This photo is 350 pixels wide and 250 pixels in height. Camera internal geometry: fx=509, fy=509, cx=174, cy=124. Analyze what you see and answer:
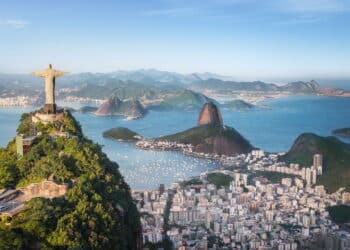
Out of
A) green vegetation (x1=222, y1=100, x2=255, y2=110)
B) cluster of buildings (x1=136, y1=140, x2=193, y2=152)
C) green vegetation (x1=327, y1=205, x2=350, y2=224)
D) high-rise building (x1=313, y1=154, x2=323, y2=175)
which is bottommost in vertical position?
cluster of buildings (x1=136, y1=140, x2=193, y2=152)

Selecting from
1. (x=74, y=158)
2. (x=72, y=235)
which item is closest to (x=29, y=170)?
(x=74, y=158)

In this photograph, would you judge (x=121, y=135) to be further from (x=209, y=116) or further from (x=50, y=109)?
(x=50, y=109)

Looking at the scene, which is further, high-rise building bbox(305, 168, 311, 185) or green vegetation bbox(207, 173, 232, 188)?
Result: high-rise building bbox(305, 168, 311, 185)

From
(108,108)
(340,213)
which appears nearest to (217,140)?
A: (340,213)

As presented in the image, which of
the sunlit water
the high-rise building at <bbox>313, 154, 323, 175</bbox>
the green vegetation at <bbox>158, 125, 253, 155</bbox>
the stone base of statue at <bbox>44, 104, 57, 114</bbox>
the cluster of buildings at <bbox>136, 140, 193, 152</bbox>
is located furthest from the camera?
the cluster of buildings at <bbox>136, 140, 193, 152</bbox>

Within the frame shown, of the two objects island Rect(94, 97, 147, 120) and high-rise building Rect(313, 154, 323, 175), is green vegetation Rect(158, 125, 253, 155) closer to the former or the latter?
high-rise building Rect(313, 154, 323, 175)

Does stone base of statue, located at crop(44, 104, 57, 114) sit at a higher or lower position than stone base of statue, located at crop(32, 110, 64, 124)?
higher

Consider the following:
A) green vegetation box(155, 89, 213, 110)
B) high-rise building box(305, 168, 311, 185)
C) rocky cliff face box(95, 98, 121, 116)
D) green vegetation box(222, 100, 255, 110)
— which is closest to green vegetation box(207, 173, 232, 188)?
high-rise building box(305, 168, 311, 185)

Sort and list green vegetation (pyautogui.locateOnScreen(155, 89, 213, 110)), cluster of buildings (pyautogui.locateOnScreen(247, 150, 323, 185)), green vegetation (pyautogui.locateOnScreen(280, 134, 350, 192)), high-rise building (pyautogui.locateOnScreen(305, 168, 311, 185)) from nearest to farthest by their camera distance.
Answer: green vegetation (pyautogui.locateOnScreen(280, 134, 350, 192))
high-rise building (pyautogui.locateOnScreen(305, 168, 311, 185))
cluster of buildings (pyautogui.locateOnScreen(247, 150, 323, 185))
green vegetation (pyautogui.locateOnScreen(155, 89, 213, 110))
